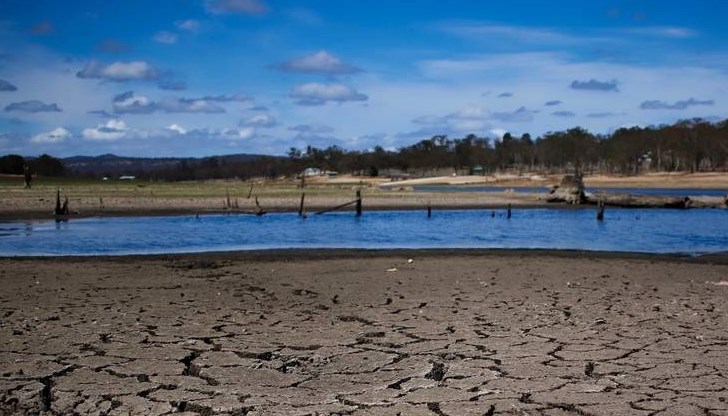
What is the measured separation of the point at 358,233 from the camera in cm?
3259

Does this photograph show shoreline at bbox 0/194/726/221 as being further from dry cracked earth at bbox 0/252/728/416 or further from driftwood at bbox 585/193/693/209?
dry cracked earth at bbox 0/252/728/416

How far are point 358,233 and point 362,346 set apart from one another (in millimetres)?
24185

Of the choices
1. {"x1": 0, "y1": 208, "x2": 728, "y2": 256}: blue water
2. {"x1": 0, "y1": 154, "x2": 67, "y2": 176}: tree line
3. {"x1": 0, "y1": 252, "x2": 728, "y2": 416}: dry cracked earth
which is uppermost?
{"x1": 0, "y1": 154, "x2": 67, "y2": 176}: tree line

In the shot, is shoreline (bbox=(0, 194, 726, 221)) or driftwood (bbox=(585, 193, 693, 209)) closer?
shoreline (bbox=(0, 194, 726, 221))

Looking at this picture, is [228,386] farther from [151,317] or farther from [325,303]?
[325,303]

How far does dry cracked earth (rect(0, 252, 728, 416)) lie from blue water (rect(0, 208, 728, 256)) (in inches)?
422

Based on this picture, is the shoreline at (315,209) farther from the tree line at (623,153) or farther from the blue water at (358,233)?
the tree line at (623,153)

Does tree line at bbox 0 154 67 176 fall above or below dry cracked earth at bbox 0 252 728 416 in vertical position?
above

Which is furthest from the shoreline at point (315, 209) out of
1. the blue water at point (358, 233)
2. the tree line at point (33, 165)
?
the tree line at point (33, 165)

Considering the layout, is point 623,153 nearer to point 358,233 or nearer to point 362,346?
point 358,233

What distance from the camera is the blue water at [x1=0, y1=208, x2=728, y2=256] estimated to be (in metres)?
25.5

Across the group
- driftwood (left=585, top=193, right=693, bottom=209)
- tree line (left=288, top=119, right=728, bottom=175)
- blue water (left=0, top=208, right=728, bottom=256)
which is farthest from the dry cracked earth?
tree line (left=288, top=119, right=728, bottom=175)

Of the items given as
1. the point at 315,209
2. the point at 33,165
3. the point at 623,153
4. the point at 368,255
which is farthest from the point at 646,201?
the point at 33,165

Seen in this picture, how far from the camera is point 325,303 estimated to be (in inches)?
463
